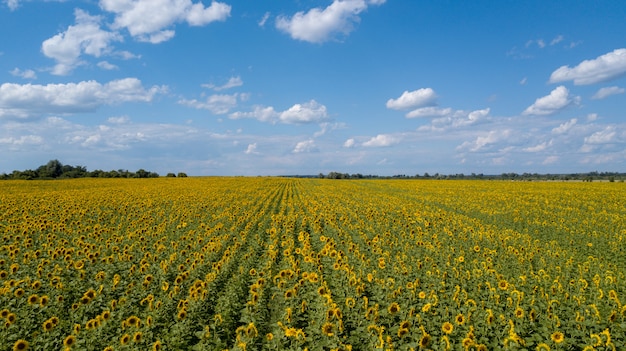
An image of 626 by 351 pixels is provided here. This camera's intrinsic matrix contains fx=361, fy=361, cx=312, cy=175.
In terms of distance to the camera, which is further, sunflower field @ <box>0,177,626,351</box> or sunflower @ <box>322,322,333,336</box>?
sunflower field @ <box>0,177,626,351</box>

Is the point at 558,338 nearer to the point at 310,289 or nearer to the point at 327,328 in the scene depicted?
the point at 327,328

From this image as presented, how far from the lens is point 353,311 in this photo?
270 inches

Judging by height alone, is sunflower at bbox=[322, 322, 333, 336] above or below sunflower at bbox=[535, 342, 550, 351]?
above

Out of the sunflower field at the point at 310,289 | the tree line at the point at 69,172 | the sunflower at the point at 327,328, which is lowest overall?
the sunflower field at the point at 310,289

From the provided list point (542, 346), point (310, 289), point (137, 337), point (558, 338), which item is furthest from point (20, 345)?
point (558, 338)

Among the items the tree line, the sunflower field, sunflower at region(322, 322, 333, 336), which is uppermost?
the tree line

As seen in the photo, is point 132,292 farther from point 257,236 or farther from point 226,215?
point 226,215

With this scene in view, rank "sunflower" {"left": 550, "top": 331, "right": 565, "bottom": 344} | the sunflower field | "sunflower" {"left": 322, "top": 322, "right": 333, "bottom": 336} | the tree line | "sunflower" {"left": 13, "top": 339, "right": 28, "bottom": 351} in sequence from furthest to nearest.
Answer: the tree line → the sunflower field → "sunflower" {"left": 322, "top": 322, "right": 333, "bottom": 336} → "sunflower" {"left": 550, "top": 331, "right": 565, "bottom": 344} → "sunflower" {"left": 13, "top": 339, "right": 28, "bottom": 351}

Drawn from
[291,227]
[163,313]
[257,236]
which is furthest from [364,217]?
[163,313]

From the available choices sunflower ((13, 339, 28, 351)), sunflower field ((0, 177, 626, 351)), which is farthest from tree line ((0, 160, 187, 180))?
sunflower ((13, 339, 28, 351))

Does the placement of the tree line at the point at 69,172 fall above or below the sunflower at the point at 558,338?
above

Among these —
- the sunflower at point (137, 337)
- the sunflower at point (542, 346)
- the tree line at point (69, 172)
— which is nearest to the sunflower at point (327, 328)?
the sunflower at point (137, 337)

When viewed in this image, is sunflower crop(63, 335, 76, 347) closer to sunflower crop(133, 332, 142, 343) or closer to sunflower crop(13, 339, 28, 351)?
sunflower crop(13, 339, 28, 351)

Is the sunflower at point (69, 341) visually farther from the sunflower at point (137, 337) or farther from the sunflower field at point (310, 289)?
the sunflower at point (137, 337)
